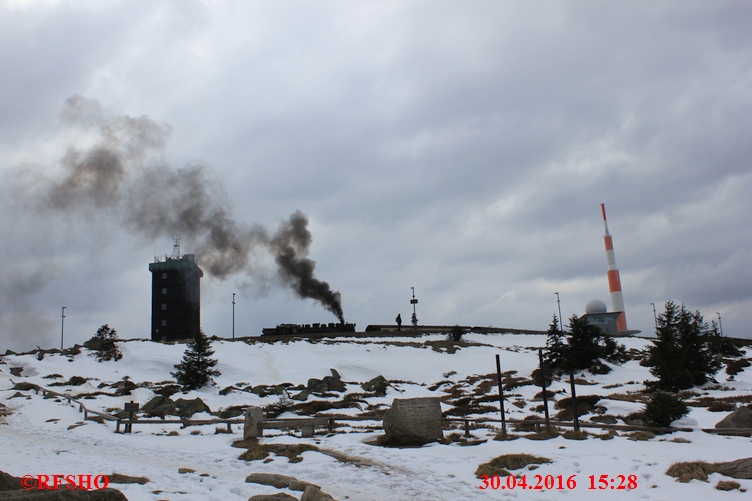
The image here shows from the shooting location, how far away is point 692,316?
36969 millimetres

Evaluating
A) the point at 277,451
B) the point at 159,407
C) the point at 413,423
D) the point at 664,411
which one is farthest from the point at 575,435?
the point at 159,407

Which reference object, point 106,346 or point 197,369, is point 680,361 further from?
point 106,346

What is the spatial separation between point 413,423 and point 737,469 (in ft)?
29.2

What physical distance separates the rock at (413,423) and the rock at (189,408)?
43.3ft

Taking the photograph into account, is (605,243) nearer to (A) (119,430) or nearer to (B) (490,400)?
(B) (490,400)

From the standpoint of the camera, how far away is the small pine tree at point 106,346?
44766 millimetres

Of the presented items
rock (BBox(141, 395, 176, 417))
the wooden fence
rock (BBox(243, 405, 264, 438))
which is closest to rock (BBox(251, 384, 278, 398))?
rock (BBox(141, 395, 176, 417))

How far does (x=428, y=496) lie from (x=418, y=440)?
20.1ft

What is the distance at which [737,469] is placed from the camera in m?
10.9

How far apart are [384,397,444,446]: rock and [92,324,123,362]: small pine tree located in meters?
35.7

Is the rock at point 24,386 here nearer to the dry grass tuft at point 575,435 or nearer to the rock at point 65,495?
the rock at point 65,495

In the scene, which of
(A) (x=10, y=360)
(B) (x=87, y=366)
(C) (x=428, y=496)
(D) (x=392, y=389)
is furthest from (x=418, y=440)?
(A) (x=10, y=360)

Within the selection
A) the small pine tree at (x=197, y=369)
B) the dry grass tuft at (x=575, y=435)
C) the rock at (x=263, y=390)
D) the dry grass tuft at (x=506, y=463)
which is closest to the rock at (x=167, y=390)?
the small pine tree at (x=197, y=369)

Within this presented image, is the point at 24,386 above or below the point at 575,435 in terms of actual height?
above
